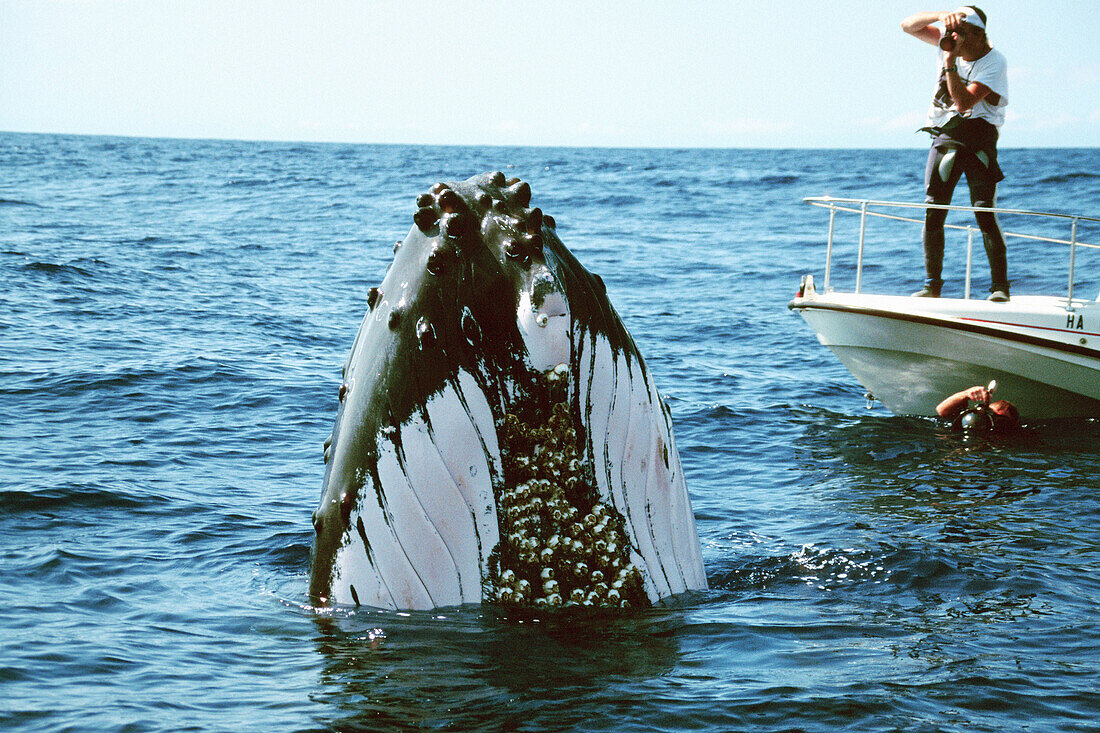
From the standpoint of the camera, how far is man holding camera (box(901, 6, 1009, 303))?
10203 mm

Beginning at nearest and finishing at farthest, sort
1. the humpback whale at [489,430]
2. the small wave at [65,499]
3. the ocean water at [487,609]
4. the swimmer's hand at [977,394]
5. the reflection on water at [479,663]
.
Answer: the humpback whale at [489,430] → the reflection on water at [479,663] → the ocean water at [487,609] → the small wave at [65,499] → the swimmer's hand at [977,394]

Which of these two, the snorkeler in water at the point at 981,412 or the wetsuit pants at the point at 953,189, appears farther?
the snorkeler in water at the point at 981,412

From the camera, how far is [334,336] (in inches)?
609

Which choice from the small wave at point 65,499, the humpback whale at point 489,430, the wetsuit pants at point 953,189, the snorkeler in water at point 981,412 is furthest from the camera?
the snorkeler in water at point 981,412

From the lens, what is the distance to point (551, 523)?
3793mm

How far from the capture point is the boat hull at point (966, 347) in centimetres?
1129

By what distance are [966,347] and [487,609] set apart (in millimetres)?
8954

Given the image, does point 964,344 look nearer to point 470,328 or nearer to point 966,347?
point 966,347

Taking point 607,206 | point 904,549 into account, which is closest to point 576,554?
point 904,549

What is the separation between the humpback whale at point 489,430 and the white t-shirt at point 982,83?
25.4ft

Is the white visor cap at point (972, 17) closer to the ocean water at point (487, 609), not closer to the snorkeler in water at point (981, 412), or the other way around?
the snorkeler in water at point (981, 412)

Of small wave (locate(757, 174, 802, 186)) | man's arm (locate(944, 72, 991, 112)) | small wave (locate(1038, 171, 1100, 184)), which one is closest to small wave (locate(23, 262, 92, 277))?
man's arm (locate(944, 72, 991, 112))

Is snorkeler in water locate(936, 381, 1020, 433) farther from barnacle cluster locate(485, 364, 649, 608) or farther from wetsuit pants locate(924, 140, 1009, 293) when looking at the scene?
barnacle cluster locate(485, 364, 649, 608)

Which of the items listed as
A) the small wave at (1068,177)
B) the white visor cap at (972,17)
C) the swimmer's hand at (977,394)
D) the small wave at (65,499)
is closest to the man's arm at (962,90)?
the white visor cap at (972,17)
